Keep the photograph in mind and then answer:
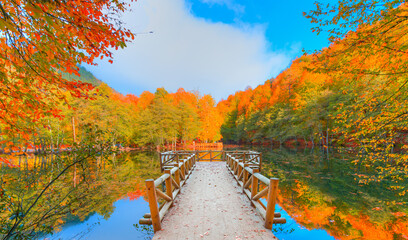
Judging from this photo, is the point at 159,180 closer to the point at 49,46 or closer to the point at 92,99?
the point at 92,99

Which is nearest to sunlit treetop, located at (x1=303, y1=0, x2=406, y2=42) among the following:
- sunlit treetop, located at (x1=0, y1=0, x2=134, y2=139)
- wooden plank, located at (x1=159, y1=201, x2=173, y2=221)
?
sunlit treetop, located at (x1=0, y1=0, x2=134, y2=139)

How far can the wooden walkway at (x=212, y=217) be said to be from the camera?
321cm

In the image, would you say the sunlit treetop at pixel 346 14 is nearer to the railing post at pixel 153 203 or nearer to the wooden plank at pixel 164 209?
the railing post at pixel 153 203

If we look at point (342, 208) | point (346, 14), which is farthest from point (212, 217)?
point (342, 208)

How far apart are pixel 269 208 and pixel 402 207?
7.63 meters

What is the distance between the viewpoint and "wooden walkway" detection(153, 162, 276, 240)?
10.5 ft

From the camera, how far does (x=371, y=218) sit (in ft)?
19.7

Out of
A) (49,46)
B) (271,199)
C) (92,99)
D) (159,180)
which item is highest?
(49,46)

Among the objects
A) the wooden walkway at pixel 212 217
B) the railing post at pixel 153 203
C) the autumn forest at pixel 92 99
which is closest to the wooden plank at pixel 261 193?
the wooden walkway at pixel 212 217

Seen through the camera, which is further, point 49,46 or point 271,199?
point 271,199

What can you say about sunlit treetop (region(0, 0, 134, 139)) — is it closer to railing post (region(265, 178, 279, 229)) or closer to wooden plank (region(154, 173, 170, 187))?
wooden plank (region(154, 173, 170, 187))

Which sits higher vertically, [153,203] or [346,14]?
[346,14]

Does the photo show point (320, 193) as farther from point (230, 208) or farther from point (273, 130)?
point (273, 130)

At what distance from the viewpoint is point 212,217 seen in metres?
3.92
